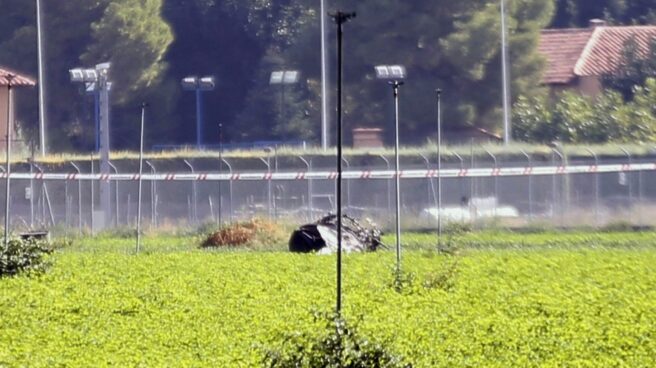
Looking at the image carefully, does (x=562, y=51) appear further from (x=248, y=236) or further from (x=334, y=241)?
(x=334, y=241)

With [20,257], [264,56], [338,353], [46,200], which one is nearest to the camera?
[338,353]

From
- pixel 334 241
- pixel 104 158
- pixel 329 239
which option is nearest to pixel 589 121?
pixel 104 158

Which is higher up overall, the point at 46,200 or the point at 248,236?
the point at 46,200

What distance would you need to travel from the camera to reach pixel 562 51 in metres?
62.7

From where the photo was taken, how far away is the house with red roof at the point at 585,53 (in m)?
62.3

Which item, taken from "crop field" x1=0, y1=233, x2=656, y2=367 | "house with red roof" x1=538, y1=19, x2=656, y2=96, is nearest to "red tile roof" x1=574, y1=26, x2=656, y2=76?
"house with red roof" x1=538, y1=19, x2=656, y2=96

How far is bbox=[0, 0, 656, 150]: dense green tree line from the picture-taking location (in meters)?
58.2

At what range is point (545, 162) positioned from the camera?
1690 inches

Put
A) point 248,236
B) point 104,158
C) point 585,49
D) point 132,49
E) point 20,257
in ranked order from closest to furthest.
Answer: point 20,257 < point 248,236 < point 104,158 < point 132,49 < point 585,49

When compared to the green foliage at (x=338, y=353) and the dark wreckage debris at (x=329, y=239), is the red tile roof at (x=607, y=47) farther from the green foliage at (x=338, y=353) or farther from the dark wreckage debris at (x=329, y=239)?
the green foliage at (x=338, y=353)

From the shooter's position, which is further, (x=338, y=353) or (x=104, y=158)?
(x=104, y=158)

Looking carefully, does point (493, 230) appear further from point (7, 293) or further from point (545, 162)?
point (7, 293)

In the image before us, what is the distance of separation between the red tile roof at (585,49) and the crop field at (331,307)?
34294mm

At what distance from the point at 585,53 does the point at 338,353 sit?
51.5m
